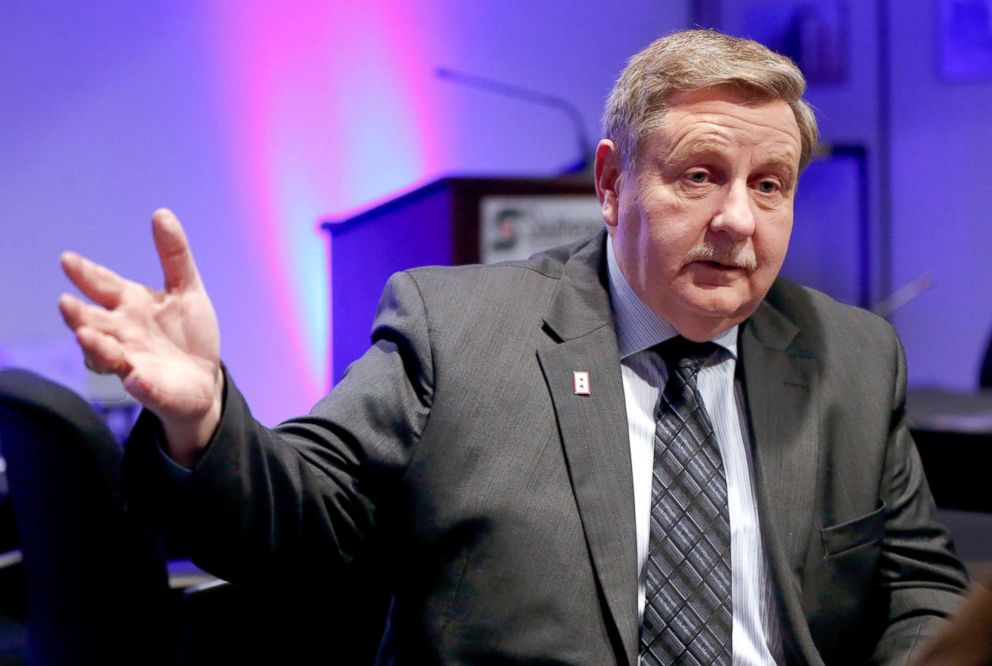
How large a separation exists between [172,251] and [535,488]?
0.60 m

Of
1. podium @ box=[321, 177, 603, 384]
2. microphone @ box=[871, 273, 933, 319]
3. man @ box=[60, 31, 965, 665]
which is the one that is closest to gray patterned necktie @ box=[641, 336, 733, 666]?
man @ box=[60, 31, 965, 665]

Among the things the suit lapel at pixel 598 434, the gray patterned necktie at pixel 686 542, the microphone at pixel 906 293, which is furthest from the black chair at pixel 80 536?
the microphone at pixel 906 293

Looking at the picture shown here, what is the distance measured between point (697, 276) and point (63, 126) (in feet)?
8.89

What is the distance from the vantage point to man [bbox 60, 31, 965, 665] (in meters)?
1.56

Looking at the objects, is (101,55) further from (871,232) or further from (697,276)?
(871,232)

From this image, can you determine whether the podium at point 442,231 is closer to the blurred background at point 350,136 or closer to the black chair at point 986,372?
the blurred background at point 350,136

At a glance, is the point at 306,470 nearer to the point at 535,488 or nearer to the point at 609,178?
the point at 535,488

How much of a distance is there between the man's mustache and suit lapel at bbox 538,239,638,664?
6.2 inches

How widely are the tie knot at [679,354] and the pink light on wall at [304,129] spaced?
9.04ft

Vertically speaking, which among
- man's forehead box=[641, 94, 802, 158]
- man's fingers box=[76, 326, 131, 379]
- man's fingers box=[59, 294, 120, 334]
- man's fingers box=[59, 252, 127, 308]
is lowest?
man's fingers box=[76, 326, 131, 379]

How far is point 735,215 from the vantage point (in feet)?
5.42

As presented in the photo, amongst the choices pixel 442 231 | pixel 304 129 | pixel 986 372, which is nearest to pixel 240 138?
pixel 304 129

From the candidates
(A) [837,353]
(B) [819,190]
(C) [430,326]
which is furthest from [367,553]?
(B) [819,190]

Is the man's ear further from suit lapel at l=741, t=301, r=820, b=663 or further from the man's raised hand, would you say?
the man's raised hand
